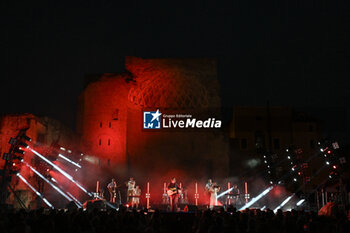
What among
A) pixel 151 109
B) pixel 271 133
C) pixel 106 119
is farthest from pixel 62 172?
pixel 271 133

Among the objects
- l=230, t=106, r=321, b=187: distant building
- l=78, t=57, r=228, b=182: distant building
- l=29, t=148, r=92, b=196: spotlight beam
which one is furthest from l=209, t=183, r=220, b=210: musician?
l=230, t=106, r=321, b=187: distant building

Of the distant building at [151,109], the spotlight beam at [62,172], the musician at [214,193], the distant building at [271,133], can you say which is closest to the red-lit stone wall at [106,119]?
the distant building at [151,109]

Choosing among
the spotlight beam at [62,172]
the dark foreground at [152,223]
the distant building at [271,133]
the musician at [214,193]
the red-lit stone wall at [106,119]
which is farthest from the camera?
the distant building at [271,133]

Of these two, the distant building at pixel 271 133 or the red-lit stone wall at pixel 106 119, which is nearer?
the red-lit stone wall at pixel 106 119

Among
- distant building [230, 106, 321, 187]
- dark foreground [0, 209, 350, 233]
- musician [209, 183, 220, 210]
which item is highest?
distant building [230, 106, 321, 187]

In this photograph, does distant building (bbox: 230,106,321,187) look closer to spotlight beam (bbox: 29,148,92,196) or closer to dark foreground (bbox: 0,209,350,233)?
spotlight beam (bbox: 29,148,92,196)

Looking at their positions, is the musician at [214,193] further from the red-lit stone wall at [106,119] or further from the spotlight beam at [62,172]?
the red-lit stone wall at [106,119]

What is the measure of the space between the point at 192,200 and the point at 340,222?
1813 centimetres

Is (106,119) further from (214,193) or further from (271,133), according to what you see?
(271,133)

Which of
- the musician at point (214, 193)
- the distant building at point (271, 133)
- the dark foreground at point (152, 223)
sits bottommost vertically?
Answer: the musician at point (214, 193)

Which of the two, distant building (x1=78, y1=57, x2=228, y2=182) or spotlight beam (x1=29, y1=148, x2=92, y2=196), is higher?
distant building (x1=78, y1=57, x2=228, y2=182)

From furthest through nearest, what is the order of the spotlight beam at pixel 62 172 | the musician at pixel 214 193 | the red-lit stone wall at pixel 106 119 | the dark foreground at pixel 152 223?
the red-lit stone wall at pixel 106 119
the spotlight beam at pixel 62 172
the musician at pixel 214 193
the dark foreground at pixel 152 223

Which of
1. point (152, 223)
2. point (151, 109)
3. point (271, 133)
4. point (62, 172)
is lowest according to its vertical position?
point (152, 223)

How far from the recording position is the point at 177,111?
88.0ft
